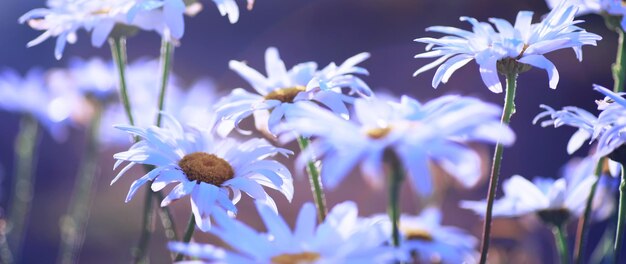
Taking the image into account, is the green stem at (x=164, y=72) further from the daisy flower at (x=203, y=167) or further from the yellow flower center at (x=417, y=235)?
the yellow flower center at (x=417, y=235)

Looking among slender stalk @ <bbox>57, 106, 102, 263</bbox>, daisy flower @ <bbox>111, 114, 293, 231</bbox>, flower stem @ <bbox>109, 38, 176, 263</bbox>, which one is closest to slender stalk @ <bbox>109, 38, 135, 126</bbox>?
flower stem @ <bbox>109, 38, 176, 263</bbox>

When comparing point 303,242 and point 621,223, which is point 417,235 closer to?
point 621,223

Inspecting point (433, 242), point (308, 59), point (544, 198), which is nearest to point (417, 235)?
point (433, 242)

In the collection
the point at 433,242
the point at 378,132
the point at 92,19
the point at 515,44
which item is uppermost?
the point at 92,19

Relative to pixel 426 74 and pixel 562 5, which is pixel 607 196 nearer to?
pixel 562 5

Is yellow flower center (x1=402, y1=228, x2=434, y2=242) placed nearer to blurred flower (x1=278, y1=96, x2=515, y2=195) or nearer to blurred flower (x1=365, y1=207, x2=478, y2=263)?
blurred flower (x1=365, y1=207, x2=478, y2=263)

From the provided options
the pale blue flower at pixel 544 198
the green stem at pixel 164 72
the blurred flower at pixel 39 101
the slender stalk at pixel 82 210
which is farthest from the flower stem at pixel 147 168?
the blurred flower at pixel 39 101

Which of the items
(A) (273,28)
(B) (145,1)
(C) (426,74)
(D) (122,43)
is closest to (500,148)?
(B) (145,1)
